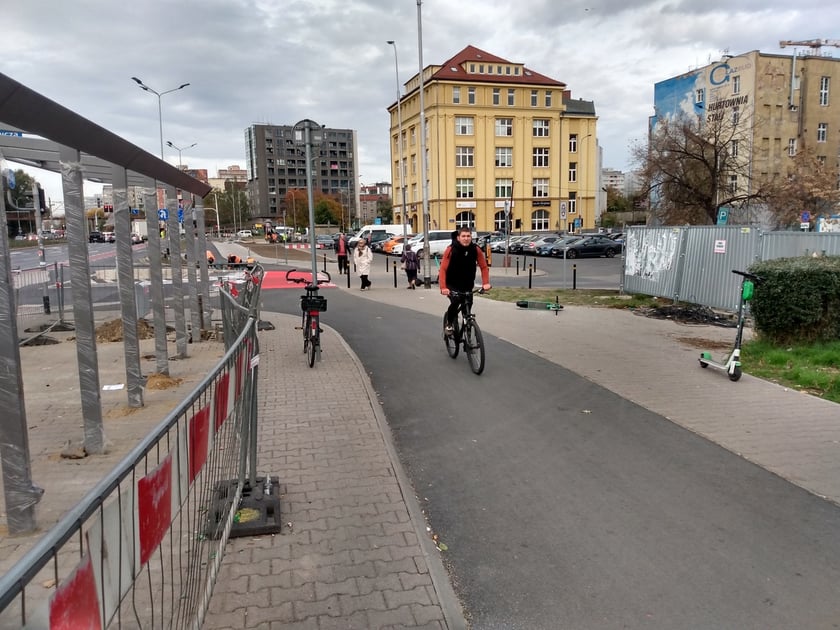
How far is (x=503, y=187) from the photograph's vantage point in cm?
7388

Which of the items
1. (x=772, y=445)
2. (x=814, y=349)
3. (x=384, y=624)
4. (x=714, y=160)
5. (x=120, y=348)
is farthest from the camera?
(x=714, y=160)

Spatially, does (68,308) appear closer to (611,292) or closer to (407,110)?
(611,292)

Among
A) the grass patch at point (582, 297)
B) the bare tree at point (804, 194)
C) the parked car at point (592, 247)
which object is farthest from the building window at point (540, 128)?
the grass patch at point (582, 297)

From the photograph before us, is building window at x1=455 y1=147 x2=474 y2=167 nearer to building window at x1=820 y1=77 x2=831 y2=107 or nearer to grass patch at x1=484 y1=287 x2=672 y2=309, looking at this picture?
building window at x1=820 y1=77 x2=831 y2=107

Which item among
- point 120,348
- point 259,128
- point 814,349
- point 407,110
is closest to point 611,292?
point 814,349

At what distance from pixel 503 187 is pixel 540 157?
6.18m

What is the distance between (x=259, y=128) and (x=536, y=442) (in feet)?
524

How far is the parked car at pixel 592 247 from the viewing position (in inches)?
1700

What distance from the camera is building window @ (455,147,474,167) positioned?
232 feet

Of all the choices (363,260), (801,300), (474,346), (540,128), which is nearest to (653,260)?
(801,300)

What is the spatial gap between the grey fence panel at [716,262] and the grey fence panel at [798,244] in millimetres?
223

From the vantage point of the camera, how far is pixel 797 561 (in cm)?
353

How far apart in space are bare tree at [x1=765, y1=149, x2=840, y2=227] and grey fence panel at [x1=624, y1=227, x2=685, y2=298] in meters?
26.6

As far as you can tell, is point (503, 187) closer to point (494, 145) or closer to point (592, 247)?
point (494, 145)
